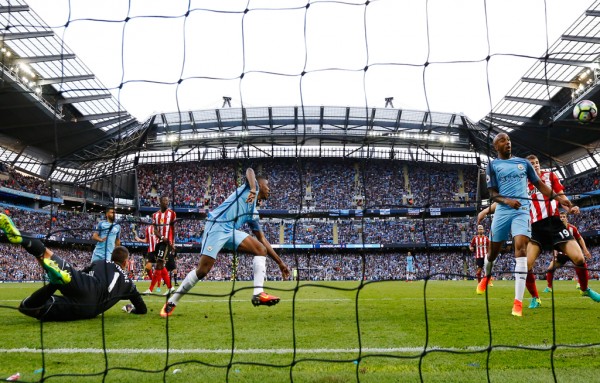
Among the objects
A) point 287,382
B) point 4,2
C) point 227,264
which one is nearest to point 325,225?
point 227,264

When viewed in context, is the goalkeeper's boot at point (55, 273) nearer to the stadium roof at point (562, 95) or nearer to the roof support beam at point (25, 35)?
the roof support beam at point (25, 35)

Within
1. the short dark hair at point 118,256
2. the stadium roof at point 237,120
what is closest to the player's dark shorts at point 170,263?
the stadium roof at point 237,120

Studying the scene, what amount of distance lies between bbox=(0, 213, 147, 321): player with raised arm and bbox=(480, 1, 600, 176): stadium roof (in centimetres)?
2170

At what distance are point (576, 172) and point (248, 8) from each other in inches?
1638

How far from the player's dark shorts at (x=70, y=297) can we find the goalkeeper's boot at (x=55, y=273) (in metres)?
0.07

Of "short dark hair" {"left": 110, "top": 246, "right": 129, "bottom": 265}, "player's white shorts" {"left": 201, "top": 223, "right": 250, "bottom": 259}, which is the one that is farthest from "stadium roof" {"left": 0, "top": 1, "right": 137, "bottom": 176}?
"player's white shorts" {"left": 201, "top": 223, "right": 250, "bottom": 259}

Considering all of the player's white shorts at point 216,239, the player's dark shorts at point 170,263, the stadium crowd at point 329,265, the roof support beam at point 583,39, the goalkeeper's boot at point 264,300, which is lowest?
the stadium crowd at point 329,265

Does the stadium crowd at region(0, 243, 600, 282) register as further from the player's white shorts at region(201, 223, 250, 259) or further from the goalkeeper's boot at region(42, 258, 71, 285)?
the goalkeeper's boot at region(42, 258, 71, 285)

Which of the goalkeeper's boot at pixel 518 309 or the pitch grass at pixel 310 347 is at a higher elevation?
the goalkeeper's boot at pixel 518 309

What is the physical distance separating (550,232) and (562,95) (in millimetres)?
28402

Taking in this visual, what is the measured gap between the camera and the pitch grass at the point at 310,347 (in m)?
2.91

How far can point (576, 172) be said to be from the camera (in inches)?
1511

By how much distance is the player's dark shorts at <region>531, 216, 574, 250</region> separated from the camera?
595 cm

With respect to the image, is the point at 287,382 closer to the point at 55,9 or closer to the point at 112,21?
the point at 112,21
